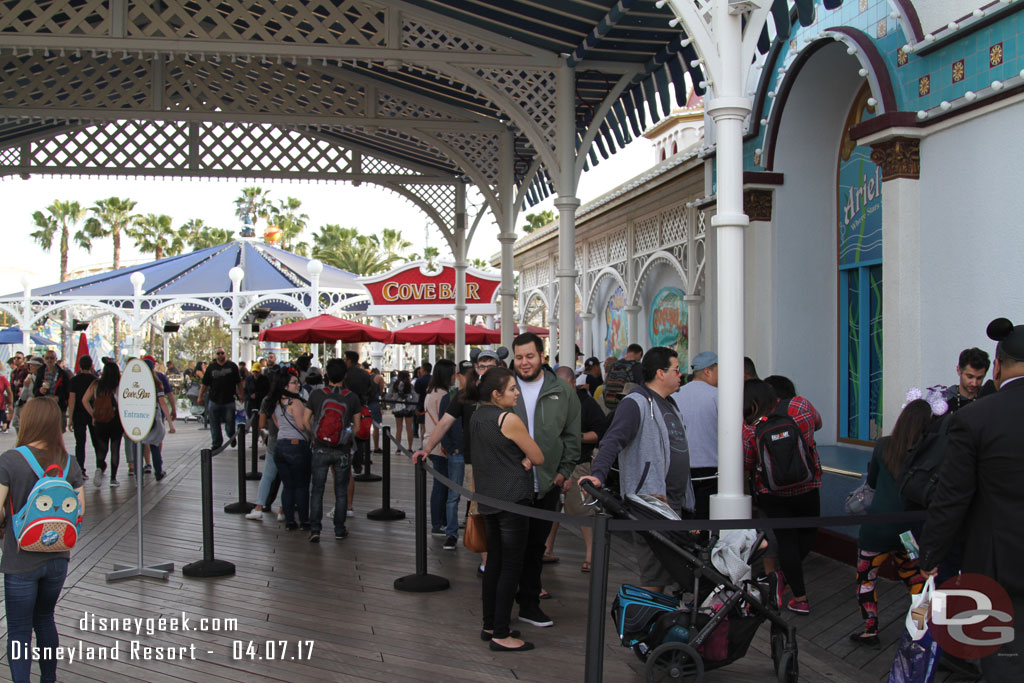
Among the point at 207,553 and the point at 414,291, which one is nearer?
the point at 207,553

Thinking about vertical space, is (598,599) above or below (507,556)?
above

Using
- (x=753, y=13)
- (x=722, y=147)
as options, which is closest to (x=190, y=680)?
(x=722, y=147)

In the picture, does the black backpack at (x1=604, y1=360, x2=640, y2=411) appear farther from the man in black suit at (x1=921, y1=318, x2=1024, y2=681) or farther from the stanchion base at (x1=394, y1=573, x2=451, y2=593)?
the man in black suit at (x1=921, y1=318, x2=1024, y2=681)

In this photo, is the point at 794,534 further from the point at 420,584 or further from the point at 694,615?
the point at 420,584

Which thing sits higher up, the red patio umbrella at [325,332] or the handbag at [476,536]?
the red patio umbrella at [325,332]

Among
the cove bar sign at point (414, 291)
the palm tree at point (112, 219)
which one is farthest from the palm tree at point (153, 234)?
the cove bar sign at point (414, 291)

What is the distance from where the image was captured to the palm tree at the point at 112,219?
56.3 m

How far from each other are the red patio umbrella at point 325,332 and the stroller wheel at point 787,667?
13.9 meters

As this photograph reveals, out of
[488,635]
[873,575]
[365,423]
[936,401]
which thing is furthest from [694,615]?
[365,423]

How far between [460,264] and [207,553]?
9918 millimetres

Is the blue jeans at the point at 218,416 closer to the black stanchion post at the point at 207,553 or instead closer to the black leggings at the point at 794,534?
the black stanchion post at the point at 207,553

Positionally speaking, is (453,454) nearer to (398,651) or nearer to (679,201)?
(398,651)

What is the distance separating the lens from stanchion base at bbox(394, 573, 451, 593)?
21.4ft

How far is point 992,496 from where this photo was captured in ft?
11.1
